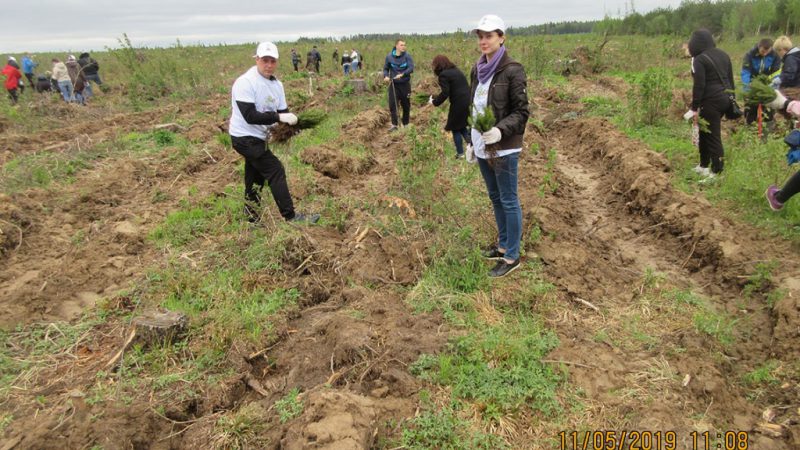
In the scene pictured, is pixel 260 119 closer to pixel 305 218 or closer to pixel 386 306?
pixel 305 218

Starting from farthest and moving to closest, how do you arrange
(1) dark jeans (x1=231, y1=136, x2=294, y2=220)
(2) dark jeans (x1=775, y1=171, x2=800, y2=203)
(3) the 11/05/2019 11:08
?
(1) dark jeans (x1=231, y1=136, x2=294, y2=220) < (2) dark jeans (x1=775, y1=171, x2=800, y2=203) < (3) the 11/05/2019 11:08

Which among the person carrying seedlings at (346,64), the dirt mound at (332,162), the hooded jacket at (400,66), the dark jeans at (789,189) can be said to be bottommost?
the dark jeans at (789,189)

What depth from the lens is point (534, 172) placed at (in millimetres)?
6805

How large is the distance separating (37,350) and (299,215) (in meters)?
2.72

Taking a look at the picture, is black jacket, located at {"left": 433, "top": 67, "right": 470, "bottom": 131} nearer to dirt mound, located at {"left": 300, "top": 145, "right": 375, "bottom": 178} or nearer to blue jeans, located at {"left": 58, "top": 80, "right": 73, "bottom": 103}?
dirt mound, located at {"left": 300, "top": 145, "right": 375, "bottom": 178}

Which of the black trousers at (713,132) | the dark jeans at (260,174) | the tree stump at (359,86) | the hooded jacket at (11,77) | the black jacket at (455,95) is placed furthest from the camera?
the tree stump at (359,86)

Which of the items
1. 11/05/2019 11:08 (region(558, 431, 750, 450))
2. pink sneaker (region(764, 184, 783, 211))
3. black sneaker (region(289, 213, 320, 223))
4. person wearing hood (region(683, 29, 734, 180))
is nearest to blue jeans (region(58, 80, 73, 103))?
black sneaker (region(289, 213, 320, 223))

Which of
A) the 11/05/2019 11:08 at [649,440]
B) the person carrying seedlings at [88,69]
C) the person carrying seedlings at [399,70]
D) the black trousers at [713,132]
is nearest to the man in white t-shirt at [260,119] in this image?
the 11/05/2019 11:08 at [649,440]

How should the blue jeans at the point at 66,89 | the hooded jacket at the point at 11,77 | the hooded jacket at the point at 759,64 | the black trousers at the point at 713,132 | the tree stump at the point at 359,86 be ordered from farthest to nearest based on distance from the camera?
1. the tree stump at the point at 359,86
2. the blue jeans at the point at 66,89
3. the hooded jacket at the point at 11,77
4. the hooded jacket at the point at 759,64
5. the black trousers at the point at 713,132

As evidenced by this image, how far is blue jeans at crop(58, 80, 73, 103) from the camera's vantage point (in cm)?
1415

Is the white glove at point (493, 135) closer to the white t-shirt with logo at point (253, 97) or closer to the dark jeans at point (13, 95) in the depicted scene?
the white t-shirt with logo at point (253, 97)

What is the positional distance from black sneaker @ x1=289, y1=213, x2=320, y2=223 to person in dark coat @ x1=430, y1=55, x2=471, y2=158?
273cm

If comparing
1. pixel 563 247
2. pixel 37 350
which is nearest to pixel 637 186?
pixel 563 247

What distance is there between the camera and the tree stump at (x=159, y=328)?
3346 mm
